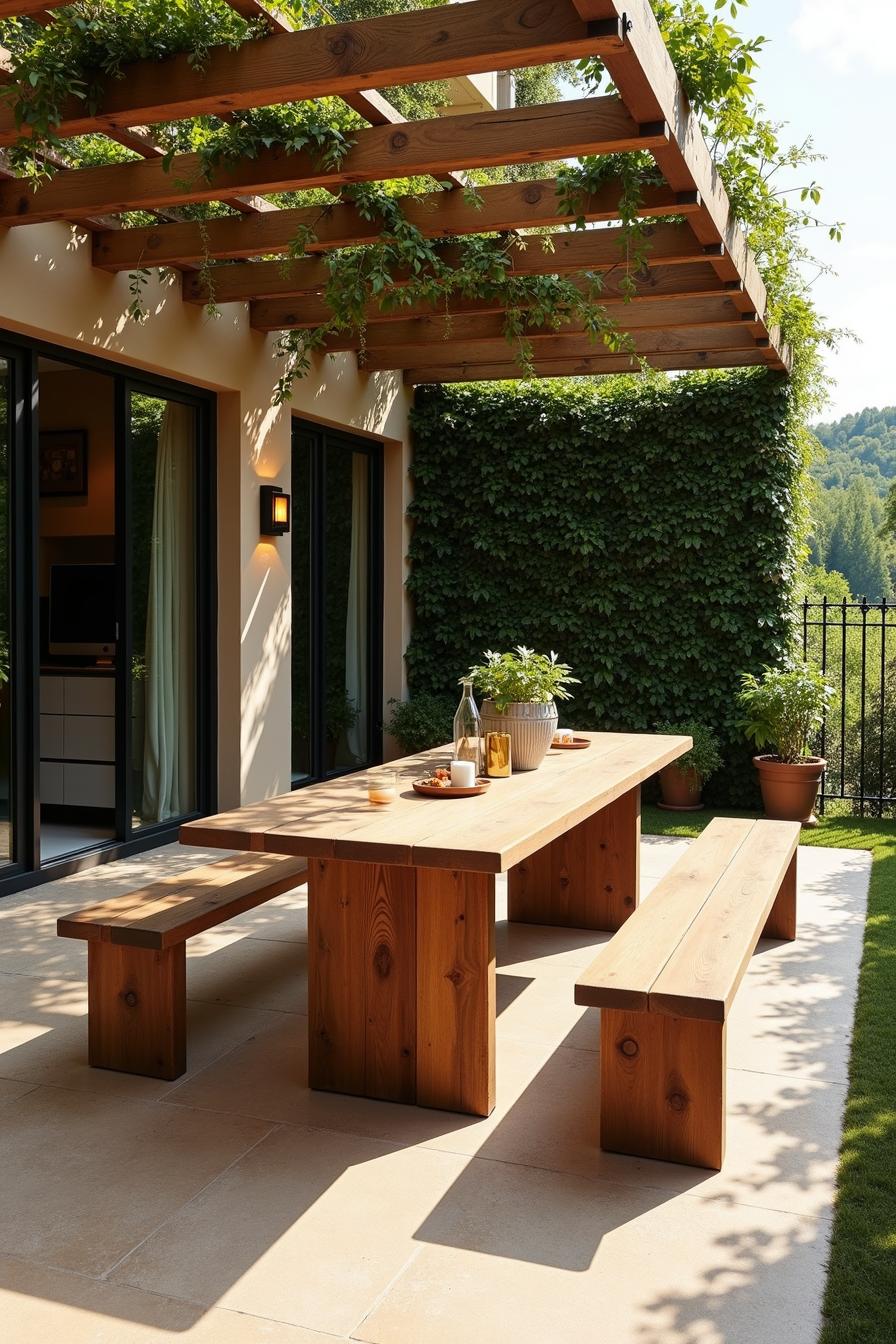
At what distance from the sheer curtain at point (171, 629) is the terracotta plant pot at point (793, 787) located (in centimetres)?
341

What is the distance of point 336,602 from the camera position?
772cm

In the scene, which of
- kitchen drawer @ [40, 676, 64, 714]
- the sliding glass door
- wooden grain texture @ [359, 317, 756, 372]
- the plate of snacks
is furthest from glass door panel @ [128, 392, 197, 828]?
the plate of snacks

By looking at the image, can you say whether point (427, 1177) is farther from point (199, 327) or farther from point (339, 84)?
point (199, 327)

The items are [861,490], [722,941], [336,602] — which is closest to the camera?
[722,941]

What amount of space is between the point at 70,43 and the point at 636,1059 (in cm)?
327

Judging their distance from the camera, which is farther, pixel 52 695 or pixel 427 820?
pixel 52 695

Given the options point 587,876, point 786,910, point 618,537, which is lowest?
Result: point 786,910

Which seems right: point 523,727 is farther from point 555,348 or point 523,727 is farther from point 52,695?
point 555,348

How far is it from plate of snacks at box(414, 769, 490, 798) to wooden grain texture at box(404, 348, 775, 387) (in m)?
4.25

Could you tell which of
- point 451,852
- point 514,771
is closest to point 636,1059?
point 451,852

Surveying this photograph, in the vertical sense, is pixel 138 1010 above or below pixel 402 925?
below

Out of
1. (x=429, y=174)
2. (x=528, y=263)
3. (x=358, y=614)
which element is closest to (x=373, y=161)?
(x=429, y=174)

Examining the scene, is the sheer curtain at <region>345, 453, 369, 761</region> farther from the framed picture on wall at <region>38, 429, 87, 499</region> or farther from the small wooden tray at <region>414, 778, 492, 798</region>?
the small wooden tray at <region>414, 778, 492, 798</region>

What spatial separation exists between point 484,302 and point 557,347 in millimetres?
1254
